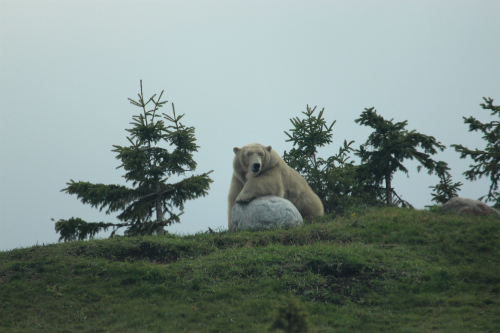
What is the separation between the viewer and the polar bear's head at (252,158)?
1391 cm

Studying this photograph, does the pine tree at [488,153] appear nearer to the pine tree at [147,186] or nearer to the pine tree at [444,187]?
the pine tree at [444,187]

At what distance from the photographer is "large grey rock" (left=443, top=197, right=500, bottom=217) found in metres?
13.7

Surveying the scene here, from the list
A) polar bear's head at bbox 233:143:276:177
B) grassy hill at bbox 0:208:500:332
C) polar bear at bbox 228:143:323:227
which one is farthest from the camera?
polar bear at bbox 228:143:323:227

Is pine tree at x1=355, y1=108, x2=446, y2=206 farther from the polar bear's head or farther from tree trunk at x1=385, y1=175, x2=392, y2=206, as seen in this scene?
the polar bear's head

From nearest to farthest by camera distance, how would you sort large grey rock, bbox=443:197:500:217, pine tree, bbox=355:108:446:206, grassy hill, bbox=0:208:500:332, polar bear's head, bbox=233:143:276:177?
grassy hill, bbox=0:208:500:332 → large grey rock, bbox=443:197:500:217 → polar bear's head, bbox=233:143:276:177 → pine tree, bbox=355:108:446:206

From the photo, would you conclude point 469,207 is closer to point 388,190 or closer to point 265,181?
point 388,190

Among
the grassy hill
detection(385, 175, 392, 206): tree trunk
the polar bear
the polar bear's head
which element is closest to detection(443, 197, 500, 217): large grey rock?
the grassy hill

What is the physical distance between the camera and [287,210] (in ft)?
45.6

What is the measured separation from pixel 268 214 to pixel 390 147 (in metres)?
8.10

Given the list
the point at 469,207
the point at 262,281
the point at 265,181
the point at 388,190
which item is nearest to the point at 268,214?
the point at 265,181

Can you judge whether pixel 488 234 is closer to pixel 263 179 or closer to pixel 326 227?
pixel 326 227

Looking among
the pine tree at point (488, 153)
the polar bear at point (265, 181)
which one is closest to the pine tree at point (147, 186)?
the polar bear at point (265, 181)

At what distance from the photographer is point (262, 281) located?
30.8 feet

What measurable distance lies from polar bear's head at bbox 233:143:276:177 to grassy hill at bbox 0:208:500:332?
7.75ft
